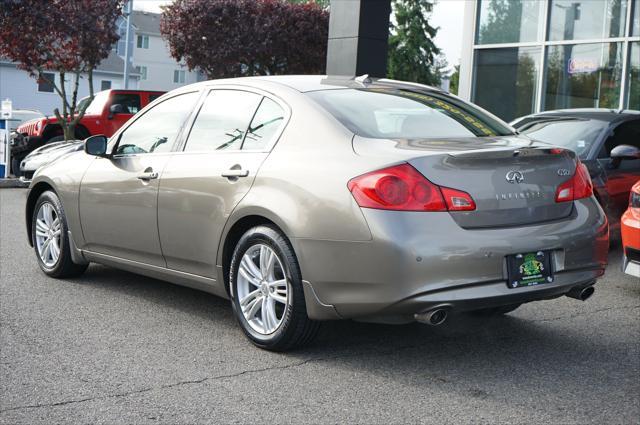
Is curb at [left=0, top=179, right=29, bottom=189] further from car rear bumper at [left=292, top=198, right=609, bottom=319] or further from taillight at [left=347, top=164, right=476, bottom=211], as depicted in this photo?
taillight at [left=347, top=164, right=476, bottom=211]

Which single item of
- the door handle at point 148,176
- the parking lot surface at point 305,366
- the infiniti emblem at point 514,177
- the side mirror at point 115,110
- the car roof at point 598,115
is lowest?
the parking lot surface at point 305,366

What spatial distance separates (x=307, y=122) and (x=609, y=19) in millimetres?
13409

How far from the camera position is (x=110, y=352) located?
15.3ft

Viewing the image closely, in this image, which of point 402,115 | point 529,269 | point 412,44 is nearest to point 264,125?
point 402,115

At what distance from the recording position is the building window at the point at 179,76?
7500cm

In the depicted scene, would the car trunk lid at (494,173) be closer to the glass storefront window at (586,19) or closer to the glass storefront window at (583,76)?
the glass storefront window at (583,76)

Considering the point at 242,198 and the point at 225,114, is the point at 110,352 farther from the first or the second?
the point at 225,114

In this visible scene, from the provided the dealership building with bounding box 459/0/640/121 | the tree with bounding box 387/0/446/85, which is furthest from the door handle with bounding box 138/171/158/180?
the tree with bounding box 387/0/446/85

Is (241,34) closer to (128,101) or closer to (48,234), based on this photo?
(128,101)

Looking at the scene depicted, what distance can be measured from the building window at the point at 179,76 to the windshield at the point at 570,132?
68.4 metres

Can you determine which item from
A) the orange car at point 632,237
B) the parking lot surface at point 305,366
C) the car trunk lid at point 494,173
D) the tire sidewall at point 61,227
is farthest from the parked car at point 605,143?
the tire sidewall at point 61,227

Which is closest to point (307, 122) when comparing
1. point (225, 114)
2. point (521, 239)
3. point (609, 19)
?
point (225, 114)

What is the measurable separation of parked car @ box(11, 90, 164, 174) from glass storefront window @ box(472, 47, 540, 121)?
286 inches

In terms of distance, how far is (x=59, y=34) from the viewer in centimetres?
1903
